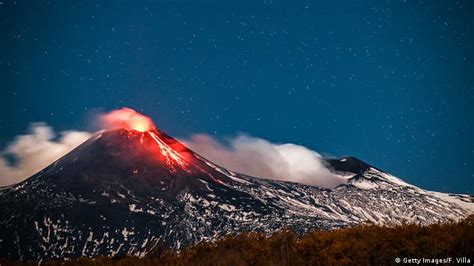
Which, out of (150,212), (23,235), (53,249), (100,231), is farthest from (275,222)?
(23,235)

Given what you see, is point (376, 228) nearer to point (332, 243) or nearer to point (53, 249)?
point (332, 243)

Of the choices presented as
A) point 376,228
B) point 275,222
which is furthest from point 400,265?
point 275,222

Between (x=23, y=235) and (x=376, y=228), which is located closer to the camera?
(x=376, y=228)

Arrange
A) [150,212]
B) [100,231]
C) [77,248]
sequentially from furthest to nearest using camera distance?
[150,212] → [100,231] → [77,248]

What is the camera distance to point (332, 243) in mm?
15781

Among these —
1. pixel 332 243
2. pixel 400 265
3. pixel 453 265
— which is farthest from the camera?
pixel 332 243

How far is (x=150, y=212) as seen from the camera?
19688 centimetres

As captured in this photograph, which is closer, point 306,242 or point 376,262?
point 376,262

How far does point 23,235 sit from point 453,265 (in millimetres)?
197752

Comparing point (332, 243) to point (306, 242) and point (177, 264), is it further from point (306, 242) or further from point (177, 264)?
point (177, 264)

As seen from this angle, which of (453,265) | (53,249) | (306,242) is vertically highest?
(53,249)

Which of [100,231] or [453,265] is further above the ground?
[100,231]

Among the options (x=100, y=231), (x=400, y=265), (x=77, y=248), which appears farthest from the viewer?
(x=100, y=231)

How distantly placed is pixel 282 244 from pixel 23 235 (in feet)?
631
